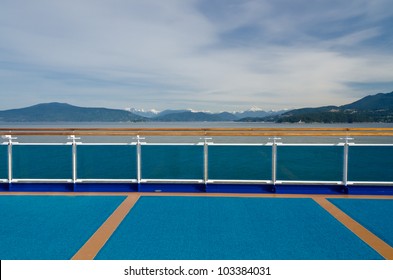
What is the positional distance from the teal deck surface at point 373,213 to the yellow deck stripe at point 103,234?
8.39ft

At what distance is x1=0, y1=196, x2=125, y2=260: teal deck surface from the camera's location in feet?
8.95

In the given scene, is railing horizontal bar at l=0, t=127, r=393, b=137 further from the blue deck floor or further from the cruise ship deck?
the blue deck floor

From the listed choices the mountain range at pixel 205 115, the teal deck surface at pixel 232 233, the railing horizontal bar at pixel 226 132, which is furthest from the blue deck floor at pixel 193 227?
A: the mountain range at pixel 205 115

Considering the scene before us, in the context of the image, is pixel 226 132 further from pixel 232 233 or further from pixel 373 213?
pixel 373 213

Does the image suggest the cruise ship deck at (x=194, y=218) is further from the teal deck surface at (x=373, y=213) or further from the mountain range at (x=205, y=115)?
the mountain range at (x=205, y=115)

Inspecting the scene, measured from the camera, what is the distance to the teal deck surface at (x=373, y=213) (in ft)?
10.5

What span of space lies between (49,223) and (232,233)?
6.26 ft

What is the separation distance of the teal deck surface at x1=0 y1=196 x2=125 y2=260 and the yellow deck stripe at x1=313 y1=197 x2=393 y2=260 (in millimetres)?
2553

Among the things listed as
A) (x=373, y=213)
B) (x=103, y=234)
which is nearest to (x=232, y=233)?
(x=103, y=234)

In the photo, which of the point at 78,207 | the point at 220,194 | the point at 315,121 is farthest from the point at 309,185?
the point at 315,121

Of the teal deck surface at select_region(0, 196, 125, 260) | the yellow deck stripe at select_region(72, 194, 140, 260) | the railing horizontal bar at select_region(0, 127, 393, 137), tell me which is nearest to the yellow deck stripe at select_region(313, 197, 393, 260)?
the railing horizontal bar at select_region(0, 127, 393, 137)

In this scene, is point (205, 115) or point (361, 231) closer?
point (361, 231)

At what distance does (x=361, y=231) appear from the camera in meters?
3.19
